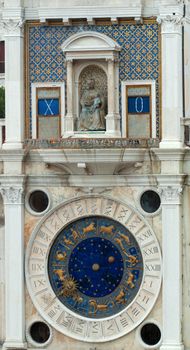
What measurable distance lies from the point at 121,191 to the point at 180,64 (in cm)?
228

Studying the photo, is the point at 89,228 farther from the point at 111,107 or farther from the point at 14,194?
the point at 111,107

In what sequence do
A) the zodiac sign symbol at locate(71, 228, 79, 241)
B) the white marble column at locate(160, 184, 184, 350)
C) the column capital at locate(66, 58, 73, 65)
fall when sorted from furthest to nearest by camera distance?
the zodiac sign symbol at locate(71, 228, 79, 241)
the column capital at locate(66, 58, 73, 65)
the white marble column at locate(160, 184, 184, 350)

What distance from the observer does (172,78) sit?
27.7 metres

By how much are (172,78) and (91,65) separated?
54.1 inches

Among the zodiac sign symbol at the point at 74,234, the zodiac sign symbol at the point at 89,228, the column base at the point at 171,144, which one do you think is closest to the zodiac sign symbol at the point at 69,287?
the zodiac sign symbol at the point at 74,234

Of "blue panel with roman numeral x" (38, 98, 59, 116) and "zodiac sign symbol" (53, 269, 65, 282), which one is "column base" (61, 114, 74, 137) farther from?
"zodiac sign symbol" (53, 269, 65, 282)

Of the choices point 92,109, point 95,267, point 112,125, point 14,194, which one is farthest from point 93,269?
point 92,109

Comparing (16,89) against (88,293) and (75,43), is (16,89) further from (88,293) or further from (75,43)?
(88,293)

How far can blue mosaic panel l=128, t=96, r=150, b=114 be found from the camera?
92.0 feet

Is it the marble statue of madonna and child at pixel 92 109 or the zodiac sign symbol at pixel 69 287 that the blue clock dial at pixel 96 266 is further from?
the marble statue of madonna and child at pixel 92 109

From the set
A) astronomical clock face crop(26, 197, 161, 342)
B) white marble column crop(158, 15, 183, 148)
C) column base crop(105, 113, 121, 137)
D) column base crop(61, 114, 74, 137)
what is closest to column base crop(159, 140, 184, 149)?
white marble column crop(158, 15, 183, 148)

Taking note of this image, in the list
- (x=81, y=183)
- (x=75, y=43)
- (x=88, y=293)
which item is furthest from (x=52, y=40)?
(x=88, y=293)

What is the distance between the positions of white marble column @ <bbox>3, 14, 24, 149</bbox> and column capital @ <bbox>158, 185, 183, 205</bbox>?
247 centimetres

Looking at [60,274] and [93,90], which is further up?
[93,90]
